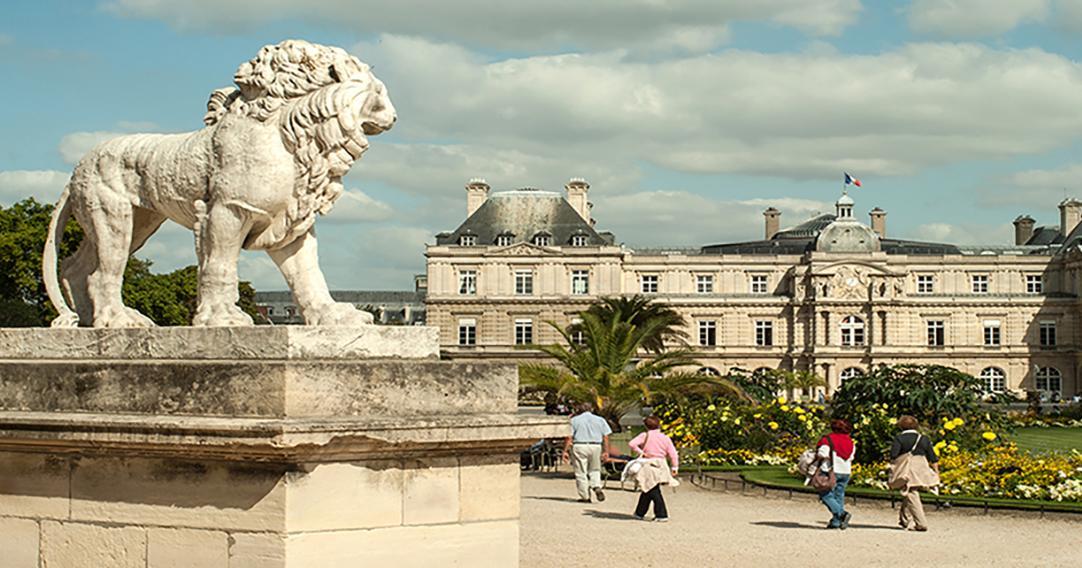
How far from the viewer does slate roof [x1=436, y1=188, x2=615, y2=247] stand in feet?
228

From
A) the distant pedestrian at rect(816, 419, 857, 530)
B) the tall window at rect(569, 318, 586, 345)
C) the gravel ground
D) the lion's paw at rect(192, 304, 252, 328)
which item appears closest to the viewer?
the lion's paw at rect(192, 304, 252, 328)

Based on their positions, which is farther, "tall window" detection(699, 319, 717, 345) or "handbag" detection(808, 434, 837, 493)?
"tall window" detection(699, 319, 717, 345)

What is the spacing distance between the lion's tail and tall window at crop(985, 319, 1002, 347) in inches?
2751

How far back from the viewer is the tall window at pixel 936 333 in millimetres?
70375

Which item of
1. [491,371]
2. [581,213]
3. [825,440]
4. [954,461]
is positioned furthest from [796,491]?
[581,213]

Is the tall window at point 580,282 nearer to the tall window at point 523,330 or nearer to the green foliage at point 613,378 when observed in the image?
the tall window at point 523,330

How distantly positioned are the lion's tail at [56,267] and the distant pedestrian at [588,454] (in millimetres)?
9717

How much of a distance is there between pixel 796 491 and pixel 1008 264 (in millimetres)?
60661

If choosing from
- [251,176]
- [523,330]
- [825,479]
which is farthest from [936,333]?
[251,176]

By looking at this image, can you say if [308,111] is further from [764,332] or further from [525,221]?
[764,332]

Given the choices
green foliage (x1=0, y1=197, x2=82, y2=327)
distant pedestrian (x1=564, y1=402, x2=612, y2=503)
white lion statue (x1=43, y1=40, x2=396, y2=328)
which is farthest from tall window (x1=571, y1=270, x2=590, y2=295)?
white lion statue (x1=43, y1=40, x2=396, y2=328)

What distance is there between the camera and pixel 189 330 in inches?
177

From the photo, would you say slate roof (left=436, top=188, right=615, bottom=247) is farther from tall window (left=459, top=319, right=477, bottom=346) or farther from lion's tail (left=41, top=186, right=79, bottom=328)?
lion's tail (left=41, top=186, right=79, bottom=328)

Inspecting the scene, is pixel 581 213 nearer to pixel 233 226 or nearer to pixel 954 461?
pixel 954 461
